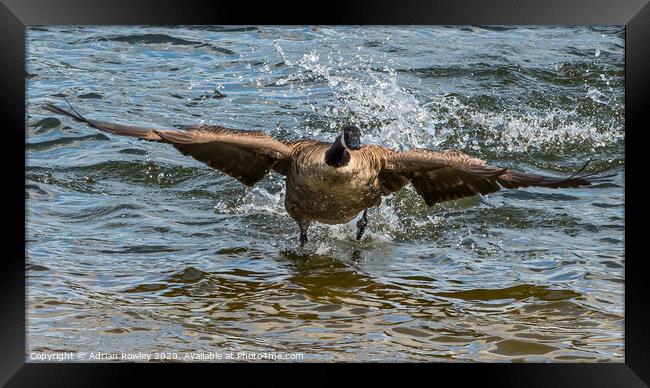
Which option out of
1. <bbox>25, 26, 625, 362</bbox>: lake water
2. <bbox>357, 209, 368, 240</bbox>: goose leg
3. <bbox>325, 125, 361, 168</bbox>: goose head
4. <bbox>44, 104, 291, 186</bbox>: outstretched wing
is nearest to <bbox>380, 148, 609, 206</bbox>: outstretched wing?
<bbox>325, 125, 361, 168</bbox>: goose head

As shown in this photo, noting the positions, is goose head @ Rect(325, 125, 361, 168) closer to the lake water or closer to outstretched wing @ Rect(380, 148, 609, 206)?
outstretched wing @ Rect(380, 148, 609, 206)

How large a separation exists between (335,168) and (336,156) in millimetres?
102

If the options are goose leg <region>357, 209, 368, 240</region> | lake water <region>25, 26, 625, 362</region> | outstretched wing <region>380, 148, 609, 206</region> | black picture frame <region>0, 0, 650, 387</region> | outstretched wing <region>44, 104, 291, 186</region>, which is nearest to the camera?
black picture frame <region>0, 0, 650, 387</region>

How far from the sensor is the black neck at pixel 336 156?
23.0ft

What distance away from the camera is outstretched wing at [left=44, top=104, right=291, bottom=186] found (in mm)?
6785

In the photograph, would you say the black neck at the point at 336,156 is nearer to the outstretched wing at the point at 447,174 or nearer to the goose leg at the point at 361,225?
the outstretched wing at the point at 447,174

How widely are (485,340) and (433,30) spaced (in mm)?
1877

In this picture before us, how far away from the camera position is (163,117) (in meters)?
8.62
